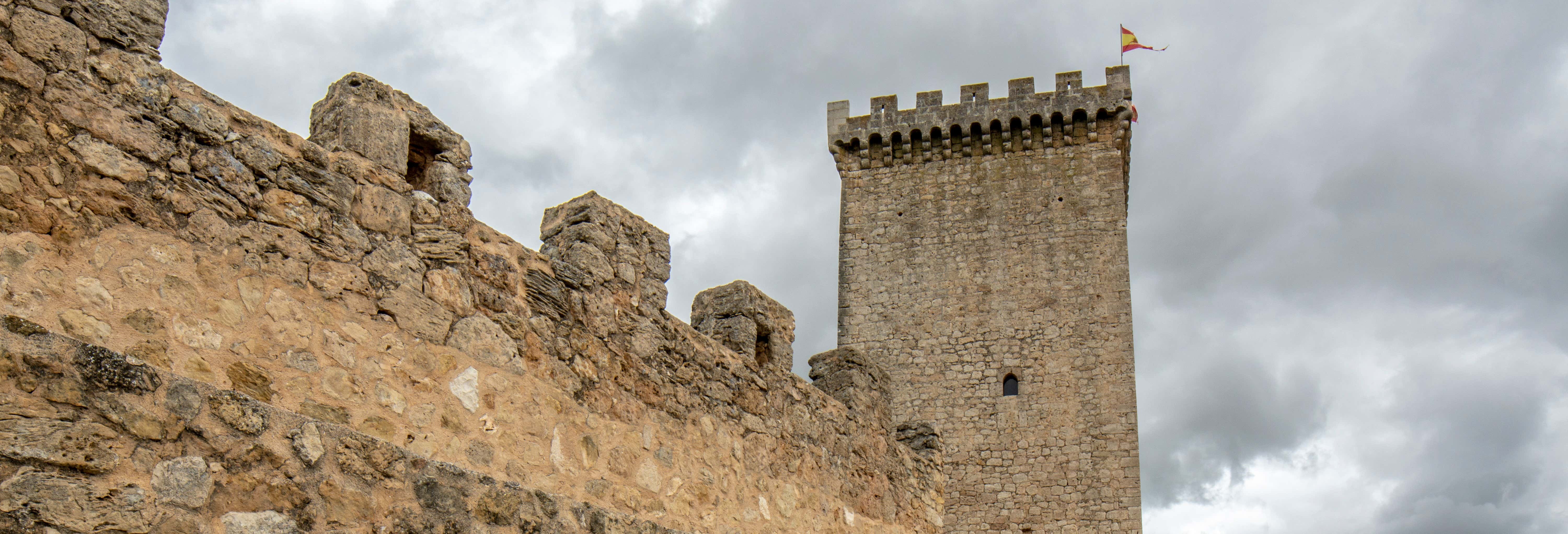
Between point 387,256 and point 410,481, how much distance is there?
2.38 ft

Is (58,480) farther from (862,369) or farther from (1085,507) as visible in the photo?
(1085,507)

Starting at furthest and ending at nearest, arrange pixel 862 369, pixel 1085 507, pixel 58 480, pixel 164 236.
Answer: pixel 1085 507 < pixel 862 369 < pixel 164 236 < pixel 58 480

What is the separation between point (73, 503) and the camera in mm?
2756

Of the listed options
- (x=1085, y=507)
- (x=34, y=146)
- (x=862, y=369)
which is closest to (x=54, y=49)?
(x=34, y=146)

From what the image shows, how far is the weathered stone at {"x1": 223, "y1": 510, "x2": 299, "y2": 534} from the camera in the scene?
3086 millimetres

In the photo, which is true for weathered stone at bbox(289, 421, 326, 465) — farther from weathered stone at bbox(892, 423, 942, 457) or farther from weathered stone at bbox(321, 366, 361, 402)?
weathered stone at bbox(892, 423, 942, 457)

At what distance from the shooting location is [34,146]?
3.08 metres

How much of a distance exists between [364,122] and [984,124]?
14.4 metres

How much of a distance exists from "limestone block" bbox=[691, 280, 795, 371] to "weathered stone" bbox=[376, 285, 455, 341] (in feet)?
6.08

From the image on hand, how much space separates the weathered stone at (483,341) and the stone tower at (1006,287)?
1172 centimetres

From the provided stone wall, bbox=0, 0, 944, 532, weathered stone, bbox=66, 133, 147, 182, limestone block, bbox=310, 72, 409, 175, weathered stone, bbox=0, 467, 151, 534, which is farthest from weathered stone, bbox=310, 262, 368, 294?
weathered stone, bbox=0, 467, 151, 534

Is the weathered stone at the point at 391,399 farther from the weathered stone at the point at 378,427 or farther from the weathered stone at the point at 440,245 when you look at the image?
the weathered stone at the point at 440,245

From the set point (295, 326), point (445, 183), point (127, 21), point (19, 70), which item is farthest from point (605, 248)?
point (19, 70)

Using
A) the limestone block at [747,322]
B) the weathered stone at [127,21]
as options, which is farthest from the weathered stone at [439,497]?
the limestone block at [747,322]
